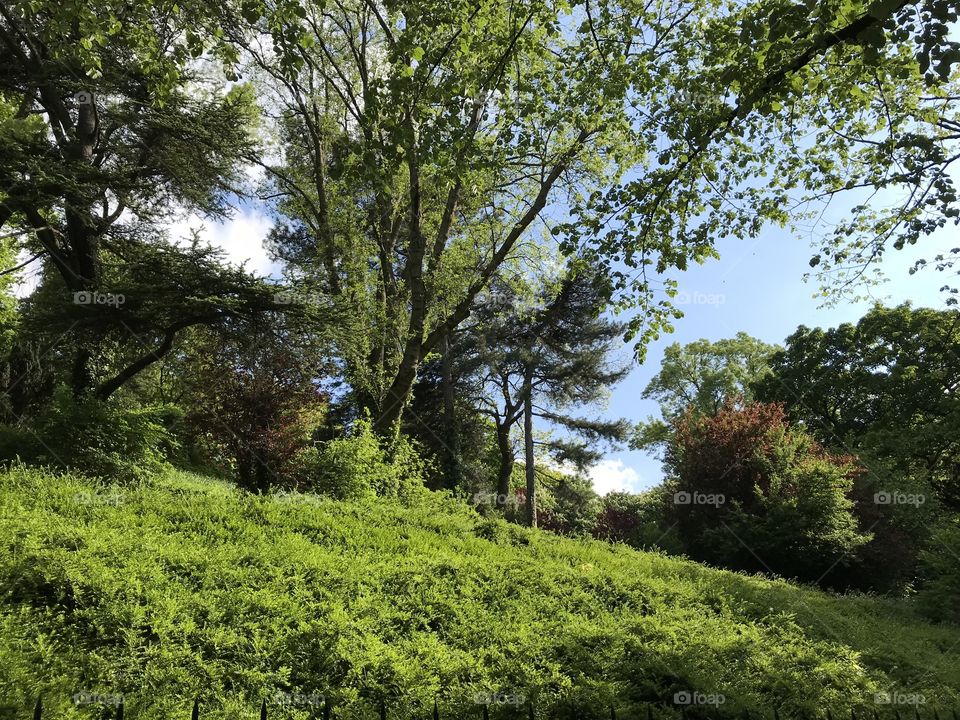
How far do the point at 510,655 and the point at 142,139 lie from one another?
47.6ft

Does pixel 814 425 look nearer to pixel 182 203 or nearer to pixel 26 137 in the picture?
pixel 182 203

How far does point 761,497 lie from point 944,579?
14.1ft

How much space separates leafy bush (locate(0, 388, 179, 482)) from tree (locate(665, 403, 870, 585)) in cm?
1485

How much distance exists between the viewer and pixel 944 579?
1398 cm

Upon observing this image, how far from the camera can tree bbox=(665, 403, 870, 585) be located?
631 inches

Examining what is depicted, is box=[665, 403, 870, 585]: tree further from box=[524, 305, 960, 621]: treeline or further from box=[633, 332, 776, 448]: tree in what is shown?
box=[633, 332, 776, 448]: tree

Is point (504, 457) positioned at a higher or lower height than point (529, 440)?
lower

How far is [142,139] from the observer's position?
14.2 meters

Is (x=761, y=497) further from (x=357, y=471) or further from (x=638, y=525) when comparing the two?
(x=357, y=471)

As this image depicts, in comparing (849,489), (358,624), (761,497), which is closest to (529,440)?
(761,497)

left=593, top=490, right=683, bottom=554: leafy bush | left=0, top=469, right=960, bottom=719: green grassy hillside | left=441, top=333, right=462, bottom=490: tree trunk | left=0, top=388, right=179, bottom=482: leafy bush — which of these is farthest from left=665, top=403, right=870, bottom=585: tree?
left=0, top=388, right=179, bottom=482: leafy bush

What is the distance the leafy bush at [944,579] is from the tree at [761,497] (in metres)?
1.58

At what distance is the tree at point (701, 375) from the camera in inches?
1396

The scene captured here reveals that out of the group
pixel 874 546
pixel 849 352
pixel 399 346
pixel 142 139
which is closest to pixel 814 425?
pixel 849 352
